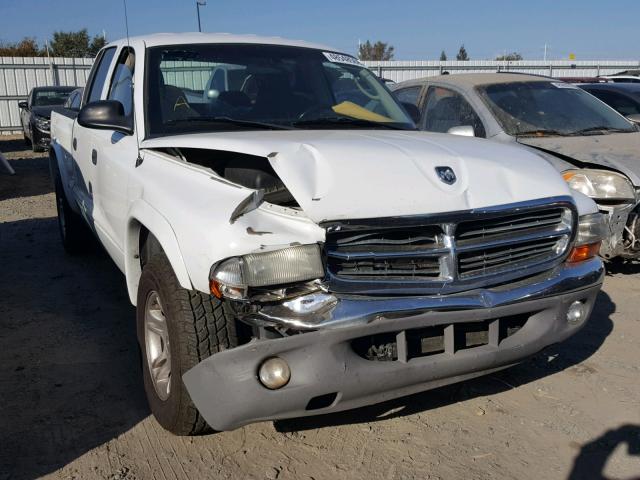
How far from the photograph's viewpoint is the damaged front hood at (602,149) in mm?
5555

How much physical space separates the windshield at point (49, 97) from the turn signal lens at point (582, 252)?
1611 centimetres

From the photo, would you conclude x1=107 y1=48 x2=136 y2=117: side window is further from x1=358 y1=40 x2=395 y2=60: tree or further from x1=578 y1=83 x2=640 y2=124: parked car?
x1=358 y1=40 x2=395 y2=60: tree

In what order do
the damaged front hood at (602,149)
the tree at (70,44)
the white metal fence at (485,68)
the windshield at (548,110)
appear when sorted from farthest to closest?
1. the tree at (70,44)
2. the white metal fence at (485,68)
3. the windshield at (548,110)
4. the damaged front hood at (602,149)

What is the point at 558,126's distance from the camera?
6512mm

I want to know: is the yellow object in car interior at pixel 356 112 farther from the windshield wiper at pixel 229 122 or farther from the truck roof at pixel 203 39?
the truck roof at pixel 203 39

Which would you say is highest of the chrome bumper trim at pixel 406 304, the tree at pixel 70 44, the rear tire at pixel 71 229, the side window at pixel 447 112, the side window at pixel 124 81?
the tree at pixel 70 44

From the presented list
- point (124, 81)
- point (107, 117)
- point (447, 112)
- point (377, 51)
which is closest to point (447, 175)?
point (107, 117)

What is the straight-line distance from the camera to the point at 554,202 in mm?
3217

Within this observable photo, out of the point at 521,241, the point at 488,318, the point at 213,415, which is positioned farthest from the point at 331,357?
the point at 521,241

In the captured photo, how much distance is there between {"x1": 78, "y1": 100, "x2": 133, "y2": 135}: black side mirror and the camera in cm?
395

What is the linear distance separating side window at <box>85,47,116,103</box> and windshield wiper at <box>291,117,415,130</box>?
73.4 inches

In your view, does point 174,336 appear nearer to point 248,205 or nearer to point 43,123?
point 248,205

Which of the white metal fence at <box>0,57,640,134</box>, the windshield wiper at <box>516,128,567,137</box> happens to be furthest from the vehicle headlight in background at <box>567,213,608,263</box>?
the white metal fence at <box>0,57,640,134</box>

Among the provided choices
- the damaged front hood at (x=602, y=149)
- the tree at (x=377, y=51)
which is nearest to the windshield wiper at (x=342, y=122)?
the damaged front hood at (x=602, y=149)
